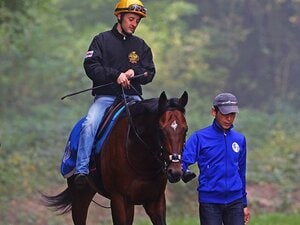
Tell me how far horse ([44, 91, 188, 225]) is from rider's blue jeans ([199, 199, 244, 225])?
1.76 ft

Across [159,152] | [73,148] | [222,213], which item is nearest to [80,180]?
[73,148]

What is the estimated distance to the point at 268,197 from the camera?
1870cm

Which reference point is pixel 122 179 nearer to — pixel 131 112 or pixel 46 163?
pixel 131 112

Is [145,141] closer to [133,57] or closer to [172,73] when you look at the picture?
[133,57]

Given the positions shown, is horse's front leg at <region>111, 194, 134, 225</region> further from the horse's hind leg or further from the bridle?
the horse's hind leg

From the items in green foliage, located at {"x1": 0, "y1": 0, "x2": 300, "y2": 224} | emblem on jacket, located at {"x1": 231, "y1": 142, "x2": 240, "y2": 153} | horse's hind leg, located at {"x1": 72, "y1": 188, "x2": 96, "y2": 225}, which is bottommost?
horse's hind leg, located at {"x1": 72, "y1": 188, "x2": 96, "y2": 225}

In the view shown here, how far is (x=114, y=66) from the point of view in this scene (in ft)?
28.3

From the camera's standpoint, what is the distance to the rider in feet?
27.7

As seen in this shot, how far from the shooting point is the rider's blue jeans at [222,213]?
702 centimetres

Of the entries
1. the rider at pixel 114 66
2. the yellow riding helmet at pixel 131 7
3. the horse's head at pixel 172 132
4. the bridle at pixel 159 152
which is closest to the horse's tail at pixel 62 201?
the rider at pixel 114 66

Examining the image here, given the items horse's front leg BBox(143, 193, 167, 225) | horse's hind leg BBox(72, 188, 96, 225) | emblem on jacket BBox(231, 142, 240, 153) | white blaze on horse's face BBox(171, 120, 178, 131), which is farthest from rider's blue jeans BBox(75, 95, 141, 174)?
emblem on jacket BBox(231, 142, 240, 153)

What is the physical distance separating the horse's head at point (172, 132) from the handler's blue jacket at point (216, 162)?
12 cm

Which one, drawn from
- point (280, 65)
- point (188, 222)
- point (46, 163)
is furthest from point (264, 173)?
point (280, 65)

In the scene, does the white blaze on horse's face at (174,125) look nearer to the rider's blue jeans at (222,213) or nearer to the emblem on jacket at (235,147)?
the emblem on jacket at (235,147)
